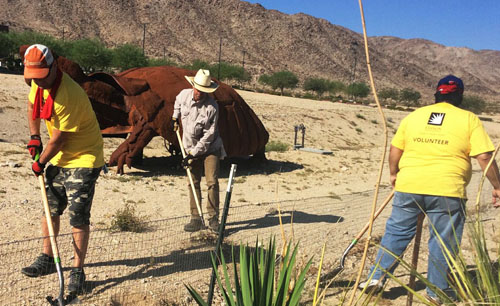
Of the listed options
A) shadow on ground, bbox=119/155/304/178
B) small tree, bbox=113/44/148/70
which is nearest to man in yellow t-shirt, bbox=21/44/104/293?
shadow on ground, bbox=119/155/304/178

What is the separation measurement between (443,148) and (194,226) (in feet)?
10.1

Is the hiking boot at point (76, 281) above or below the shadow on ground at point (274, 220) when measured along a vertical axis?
above

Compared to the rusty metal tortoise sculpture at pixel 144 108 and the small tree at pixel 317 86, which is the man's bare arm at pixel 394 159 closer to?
the rusty metal tortoise sculpture at pixel 144 108

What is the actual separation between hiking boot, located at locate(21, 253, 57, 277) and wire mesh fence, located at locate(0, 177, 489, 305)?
0.06 m

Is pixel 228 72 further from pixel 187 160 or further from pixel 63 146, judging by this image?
pixel 63 146

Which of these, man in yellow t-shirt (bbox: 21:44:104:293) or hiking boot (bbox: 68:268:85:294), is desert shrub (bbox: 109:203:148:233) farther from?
hiking boot (bbox: 68:268:85:294)

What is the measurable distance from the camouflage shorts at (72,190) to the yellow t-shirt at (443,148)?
2.64 metres

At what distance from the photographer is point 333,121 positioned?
23750 millimetres

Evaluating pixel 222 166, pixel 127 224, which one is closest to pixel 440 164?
pixel 127 224

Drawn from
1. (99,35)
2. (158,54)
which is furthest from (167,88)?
(99,35)

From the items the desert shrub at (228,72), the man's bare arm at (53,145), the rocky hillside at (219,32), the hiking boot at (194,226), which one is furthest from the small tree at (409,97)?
the man's bare arm at (53,145)

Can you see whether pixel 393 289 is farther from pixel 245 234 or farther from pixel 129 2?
pixel 129 2

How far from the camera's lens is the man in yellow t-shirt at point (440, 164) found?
3.75 meters

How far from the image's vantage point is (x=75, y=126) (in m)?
3.89
